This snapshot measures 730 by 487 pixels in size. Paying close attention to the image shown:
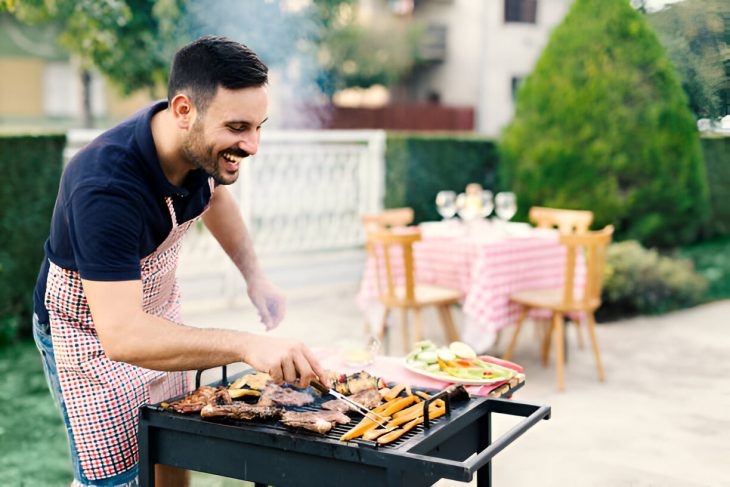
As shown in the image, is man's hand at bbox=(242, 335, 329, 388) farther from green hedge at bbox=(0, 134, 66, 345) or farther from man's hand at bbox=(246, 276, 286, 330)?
green hedge at bbox=(0, 134, 66, 345)

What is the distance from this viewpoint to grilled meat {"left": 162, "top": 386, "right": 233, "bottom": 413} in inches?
78.1

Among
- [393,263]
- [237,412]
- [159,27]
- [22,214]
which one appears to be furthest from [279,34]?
[237,412]

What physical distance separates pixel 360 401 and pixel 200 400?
0.40 meters

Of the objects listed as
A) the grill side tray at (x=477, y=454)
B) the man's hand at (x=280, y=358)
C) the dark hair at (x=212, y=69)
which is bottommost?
the grill side tray at (x=477, y=454)

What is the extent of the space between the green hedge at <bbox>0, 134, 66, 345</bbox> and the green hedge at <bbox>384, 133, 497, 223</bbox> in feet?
12.8

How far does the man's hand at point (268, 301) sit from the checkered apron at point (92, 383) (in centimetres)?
41

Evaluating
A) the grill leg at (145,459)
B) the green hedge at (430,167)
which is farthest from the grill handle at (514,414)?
the green hedge at (430,167)

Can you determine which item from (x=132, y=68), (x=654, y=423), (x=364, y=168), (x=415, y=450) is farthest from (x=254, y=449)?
(x=132, y=68)

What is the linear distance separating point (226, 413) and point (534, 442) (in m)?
2.63

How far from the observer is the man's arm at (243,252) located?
97.0 inches

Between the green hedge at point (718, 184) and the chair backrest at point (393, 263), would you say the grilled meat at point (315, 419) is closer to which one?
the chair backrest at point (393, 263)

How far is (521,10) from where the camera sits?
2053cm

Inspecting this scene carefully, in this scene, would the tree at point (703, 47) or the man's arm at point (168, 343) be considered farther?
the tree at point (703, 47)

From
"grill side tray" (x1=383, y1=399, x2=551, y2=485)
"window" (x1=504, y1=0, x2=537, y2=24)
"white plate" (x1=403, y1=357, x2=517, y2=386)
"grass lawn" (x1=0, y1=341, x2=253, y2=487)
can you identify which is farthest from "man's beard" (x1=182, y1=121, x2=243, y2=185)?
"window" (x1=504, y1=0, x2=537, y2=24)
